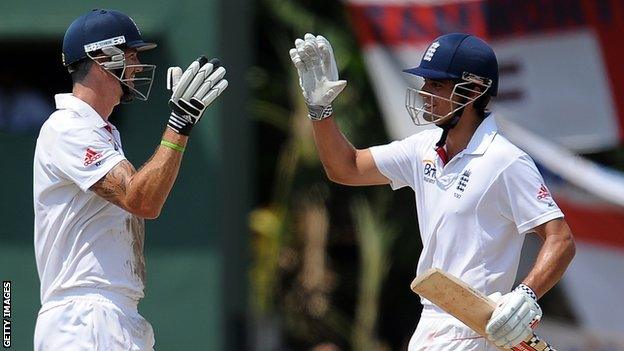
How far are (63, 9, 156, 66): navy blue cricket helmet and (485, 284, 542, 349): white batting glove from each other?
1.82 m

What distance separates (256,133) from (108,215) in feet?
24.2

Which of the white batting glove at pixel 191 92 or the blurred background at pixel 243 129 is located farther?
the blurred background at pixel 243 129

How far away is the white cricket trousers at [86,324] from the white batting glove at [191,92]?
74cm

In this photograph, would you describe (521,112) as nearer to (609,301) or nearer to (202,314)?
(609,301)

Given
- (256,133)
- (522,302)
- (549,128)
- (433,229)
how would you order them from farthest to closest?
(256,133), (549,128), (433,229), (522,302)

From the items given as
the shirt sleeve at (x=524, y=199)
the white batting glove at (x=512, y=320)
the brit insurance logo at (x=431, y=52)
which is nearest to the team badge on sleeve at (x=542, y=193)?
the shirt sleeve at (x=524, y=199)

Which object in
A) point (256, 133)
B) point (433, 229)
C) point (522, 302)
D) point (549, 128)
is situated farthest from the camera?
point (256, 133)

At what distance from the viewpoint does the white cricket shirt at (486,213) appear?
19.3ft

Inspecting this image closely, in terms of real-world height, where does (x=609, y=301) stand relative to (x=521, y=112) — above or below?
below

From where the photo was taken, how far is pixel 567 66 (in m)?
10.3

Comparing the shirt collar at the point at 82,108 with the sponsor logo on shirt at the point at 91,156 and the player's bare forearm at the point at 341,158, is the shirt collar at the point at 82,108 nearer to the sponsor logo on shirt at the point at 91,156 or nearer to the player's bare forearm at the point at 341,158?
the sponsor logo on shirt at the point at 91,156

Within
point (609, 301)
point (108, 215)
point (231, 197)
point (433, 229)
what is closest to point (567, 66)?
point (609, 301)

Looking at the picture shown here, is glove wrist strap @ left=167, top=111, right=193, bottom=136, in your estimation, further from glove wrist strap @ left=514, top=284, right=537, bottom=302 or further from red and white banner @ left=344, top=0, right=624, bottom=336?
red and white banner @ left=344, top=0, right=624, bottom=336

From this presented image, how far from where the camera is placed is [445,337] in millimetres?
5930
